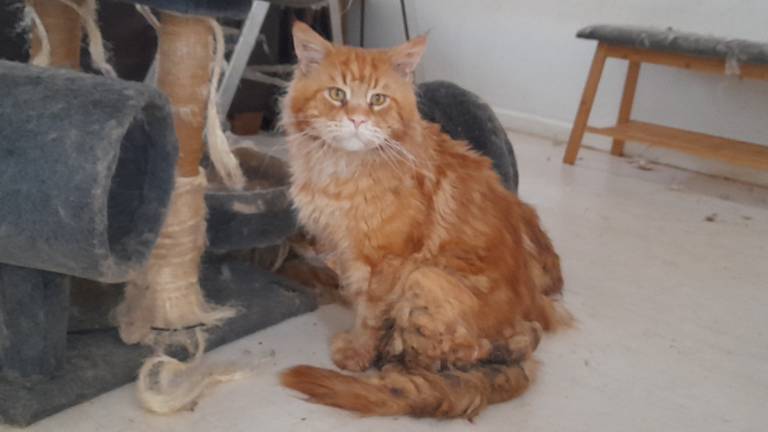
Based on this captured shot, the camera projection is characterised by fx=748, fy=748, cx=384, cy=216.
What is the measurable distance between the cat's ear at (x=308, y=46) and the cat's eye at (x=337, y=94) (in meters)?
0.07

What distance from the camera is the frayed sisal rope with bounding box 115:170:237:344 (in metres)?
1.39

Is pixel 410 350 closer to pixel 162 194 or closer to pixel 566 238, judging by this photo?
pixel 162 194

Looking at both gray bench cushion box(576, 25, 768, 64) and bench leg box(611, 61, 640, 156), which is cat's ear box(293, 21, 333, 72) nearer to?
gray bench cushion box(576, 25, 768, 64)

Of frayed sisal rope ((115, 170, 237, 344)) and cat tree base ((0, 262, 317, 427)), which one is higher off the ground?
frayed sisal rope ((115, 170, 237, 344))

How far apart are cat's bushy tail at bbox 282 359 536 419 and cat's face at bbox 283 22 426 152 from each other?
0.41m

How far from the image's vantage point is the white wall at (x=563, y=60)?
10.3 feet

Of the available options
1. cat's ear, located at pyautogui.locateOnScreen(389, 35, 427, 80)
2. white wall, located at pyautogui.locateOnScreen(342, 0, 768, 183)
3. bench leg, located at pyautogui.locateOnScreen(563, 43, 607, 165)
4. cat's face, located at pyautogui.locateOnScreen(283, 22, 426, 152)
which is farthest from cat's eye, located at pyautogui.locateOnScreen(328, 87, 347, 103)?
white wall, located at pyautogui.locateOnScreen(342, 0, 768, 183)

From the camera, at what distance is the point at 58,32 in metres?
1.56

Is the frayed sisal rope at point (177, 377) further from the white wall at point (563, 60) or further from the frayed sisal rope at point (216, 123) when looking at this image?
the white wall at point (563, 60)

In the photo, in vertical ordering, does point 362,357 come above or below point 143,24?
below

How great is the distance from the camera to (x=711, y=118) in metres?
3.24

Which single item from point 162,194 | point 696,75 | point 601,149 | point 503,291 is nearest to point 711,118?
point 696,75

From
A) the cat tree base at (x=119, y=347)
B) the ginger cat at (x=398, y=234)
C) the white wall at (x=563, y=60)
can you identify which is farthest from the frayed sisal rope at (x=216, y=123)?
the white wall at (x=563, y=60)

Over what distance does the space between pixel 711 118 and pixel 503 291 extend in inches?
89.3
